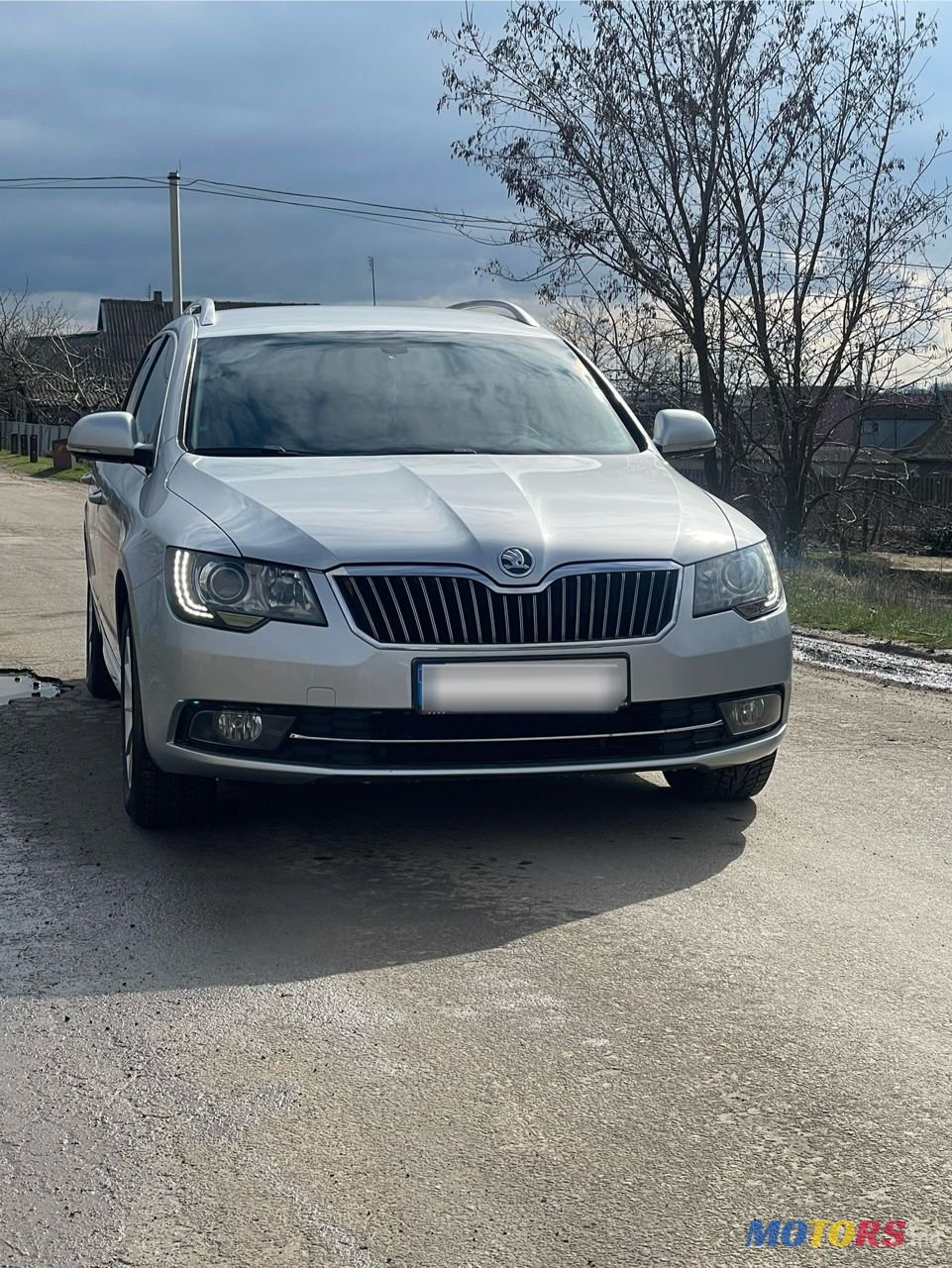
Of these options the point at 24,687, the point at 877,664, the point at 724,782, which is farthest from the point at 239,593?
the point at 877,664

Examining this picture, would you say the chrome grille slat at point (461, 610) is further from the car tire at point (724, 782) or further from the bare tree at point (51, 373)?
the bare tree at point (51, 373)

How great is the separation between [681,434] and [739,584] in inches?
55.5

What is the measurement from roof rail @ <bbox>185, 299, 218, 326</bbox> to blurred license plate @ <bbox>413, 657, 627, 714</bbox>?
2691mm

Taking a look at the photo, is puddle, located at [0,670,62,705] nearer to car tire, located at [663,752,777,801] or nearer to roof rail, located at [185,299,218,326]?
roof rail, located at [185,299,218,326]

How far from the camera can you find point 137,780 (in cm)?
488

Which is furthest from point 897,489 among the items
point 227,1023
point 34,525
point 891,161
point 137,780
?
point 227,1023

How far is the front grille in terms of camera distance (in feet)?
14.4

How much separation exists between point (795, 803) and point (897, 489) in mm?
15153

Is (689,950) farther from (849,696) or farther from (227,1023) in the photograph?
(849,696)

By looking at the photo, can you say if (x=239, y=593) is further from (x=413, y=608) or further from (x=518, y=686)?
(x=518, y=686)

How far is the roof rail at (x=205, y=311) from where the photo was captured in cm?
646

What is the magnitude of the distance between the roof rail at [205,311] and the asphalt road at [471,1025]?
206cm

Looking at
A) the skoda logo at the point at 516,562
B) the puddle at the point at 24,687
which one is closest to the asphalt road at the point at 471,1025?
the skoda logo at the point at 516,562

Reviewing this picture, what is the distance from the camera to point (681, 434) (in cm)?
609
